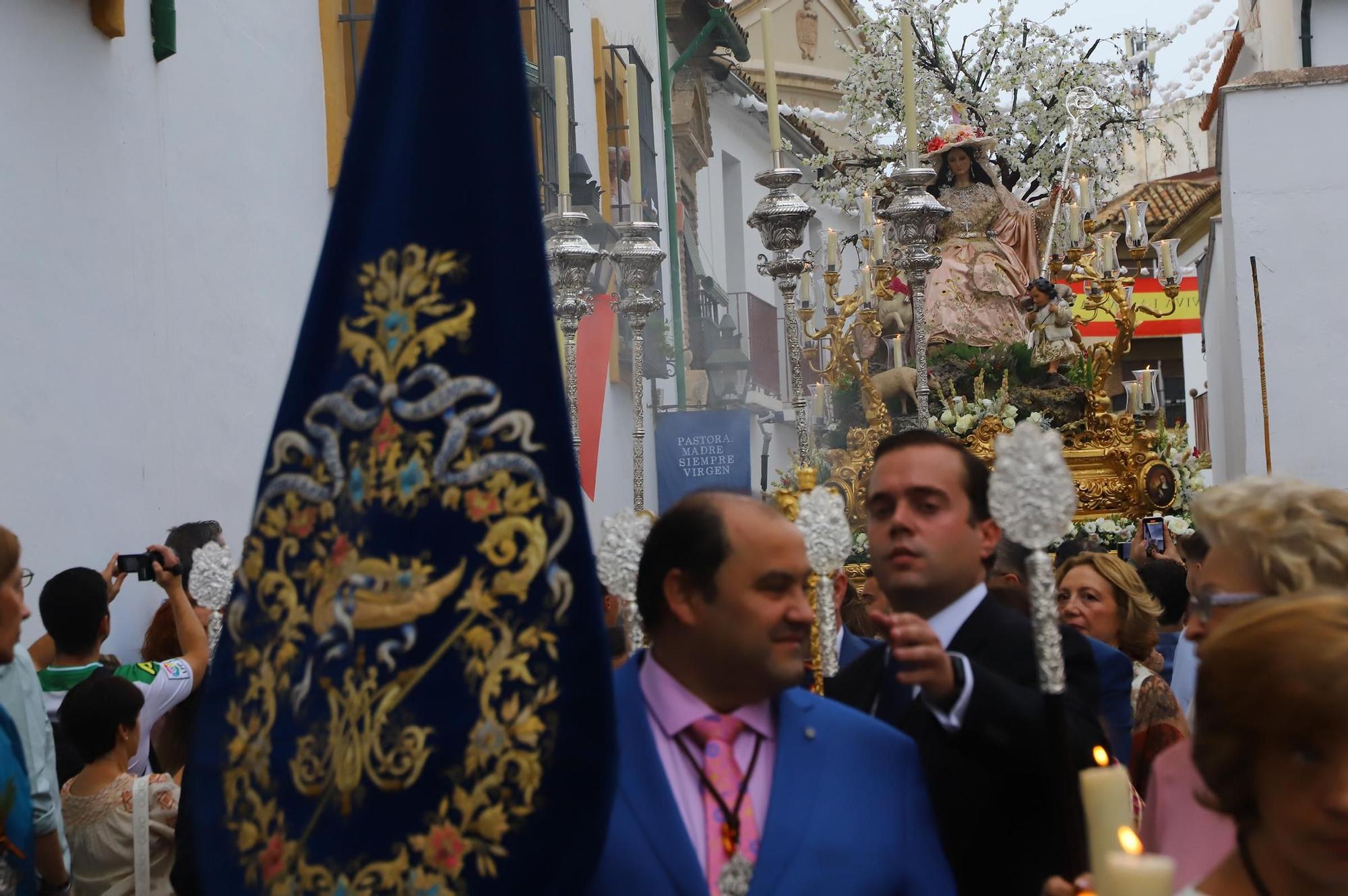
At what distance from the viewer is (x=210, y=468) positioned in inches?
258

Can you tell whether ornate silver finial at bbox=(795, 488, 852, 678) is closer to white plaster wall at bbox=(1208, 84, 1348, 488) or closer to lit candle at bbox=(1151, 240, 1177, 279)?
lit candle at bbox=(1151, 240, 1177, 279)

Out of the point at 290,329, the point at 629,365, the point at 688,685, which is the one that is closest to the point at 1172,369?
the point at 629,365

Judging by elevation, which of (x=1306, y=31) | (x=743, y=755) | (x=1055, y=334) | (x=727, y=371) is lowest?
(x=743, y=755)

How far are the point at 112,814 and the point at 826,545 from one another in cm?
172

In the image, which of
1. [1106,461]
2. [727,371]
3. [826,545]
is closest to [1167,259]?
[1106,461]

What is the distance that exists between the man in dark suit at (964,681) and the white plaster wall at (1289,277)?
8924 millimetres

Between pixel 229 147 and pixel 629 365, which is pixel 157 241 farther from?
pixel 629 365

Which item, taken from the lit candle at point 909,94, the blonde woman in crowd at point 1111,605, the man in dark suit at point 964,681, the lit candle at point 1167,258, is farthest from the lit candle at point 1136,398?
the man in dark suit at point 964,681

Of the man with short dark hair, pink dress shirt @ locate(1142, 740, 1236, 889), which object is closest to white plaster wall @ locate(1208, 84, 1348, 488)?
the man with short dark hair

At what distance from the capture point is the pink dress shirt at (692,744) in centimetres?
238

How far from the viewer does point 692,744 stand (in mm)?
2438

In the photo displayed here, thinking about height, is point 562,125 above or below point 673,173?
below

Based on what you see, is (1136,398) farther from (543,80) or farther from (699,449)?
(543,80)

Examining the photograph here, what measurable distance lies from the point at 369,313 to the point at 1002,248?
945 cm
